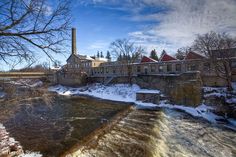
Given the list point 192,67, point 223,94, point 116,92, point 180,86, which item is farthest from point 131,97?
point 223,94

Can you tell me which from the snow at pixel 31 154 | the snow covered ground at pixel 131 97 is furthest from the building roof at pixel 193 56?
the snow at pixel 31 154

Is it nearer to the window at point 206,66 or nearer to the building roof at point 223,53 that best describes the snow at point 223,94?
the building roof at point 223,53

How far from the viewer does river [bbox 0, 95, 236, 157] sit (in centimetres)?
944

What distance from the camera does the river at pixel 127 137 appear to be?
9.44 metres

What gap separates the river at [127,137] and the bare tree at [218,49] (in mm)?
10086

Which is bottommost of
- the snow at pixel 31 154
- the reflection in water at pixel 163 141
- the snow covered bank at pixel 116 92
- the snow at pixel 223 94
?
the reflection in water at pixel 163 141

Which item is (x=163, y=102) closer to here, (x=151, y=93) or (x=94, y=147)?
(x=151, y=93)

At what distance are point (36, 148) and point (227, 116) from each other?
56.1 ft

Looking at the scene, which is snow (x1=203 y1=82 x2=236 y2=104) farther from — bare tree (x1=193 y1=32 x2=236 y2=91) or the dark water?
the dark water

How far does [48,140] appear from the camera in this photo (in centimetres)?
1091

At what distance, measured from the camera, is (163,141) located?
10875mm

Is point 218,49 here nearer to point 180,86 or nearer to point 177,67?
point 180,86

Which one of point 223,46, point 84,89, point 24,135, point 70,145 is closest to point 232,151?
point 70,145

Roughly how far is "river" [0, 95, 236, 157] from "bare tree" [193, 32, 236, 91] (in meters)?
10.1
